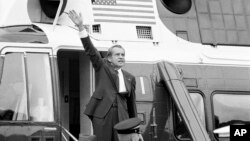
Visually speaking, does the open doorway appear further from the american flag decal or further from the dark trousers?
the dark trousers

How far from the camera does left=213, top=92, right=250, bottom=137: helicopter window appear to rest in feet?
28.5

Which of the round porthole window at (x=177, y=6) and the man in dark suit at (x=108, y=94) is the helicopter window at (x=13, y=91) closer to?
the man in dark suit at (x=108, y=94)

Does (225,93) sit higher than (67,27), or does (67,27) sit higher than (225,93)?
(67,27)

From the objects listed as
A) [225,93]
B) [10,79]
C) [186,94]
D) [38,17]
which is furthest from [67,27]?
[225,93]

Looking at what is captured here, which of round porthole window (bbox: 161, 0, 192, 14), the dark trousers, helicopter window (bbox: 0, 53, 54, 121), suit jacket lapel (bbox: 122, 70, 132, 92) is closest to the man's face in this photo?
suit jacket lapel (bbox: 122, 70, 132, 92)

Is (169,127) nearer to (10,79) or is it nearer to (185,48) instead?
(185,48)

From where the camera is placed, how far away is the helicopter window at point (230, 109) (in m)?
8.68

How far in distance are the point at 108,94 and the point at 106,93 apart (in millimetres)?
27

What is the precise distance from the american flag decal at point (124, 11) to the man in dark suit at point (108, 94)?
156 centimetres

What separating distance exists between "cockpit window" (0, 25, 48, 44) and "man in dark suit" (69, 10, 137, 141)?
92 centimetres

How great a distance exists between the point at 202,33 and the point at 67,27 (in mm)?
2183

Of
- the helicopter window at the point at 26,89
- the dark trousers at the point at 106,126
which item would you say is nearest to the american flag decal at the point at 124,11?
the helicopter window at the point at 26,89

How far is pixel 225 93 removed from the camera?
8.84 metres

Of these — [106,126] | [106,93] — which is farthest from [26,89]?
[106,126]
